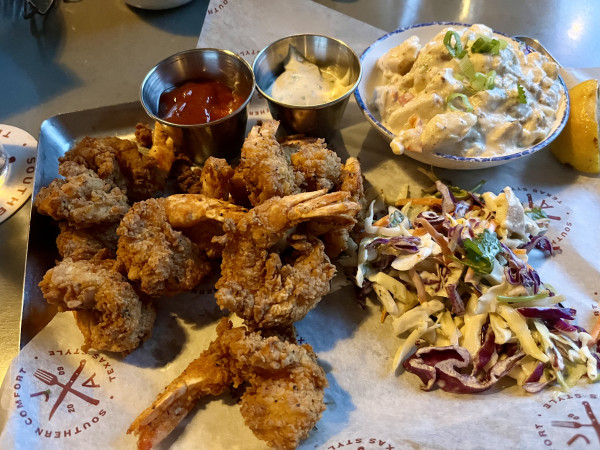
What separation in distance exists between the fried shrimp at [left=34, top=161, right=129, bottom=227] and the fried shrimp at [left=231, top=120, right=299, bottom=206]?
0.66m

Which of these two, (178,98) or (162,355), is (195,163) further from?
(162,355)

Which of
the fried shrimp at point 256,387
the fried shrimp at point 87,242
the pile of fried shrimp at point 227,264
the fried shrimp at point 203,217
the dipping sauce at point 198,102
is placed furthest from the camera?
the dipping sauce at point 198,102

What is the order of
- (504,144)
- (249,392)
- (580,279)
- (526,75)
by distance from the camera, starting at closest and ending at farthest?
(249,392), (580,279), (504,144), (526,75)

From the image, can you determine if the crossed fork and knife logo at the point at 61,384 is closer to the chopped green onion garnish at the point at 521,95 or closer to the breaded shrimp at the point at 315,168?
the breaded shrimp at the point at 315,168

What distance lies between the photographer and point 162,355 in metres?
2.30

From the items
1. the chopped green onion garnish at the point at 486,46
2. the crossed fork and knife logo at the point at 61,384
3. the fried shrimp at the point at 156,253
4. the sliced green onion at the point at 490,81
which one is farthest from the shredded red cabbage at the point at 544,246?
the crossed fork and knife logo at the point at 61,384

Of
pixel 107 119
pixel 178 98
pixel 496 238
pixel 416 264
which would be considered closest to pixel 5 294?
pixel 107 119

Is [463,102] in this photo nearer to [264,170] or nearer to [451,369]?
[264,170]

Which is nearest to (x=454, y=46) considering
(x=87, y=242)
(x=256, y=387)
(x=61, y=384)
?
(x=256, y=387)

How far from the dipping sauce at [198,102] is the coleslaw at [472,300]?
3.87ft

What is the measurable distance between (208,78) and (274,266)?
5.33 ft

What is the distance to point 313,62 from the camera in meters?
3.24

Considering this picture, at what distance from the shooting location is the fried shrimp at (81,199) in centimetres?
228

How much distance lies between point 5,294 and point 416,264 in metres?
2.27
